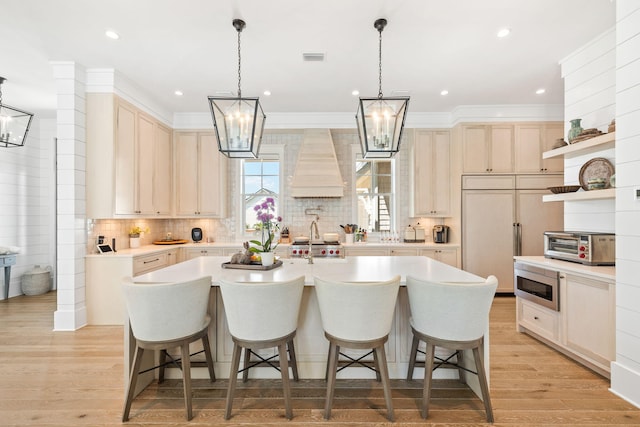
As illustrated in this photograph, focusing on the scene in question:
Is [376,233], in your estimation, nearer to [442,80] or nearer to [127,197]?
[442,80]

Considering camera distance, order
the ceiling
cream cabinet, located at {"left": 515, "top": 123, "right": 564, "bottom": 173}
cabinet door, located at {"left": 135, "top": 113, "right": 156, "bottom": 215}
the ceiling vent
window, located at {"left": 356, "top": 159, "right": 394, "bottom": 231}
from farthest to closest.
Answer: window, located at {"left": 356, "top": 159, "right": 394, "bottom": 231} → cream cabinet, located at {"left": 515, "top": 123, "right": 564, "bottom": 173} → cabinet door, located at {"left": 135, "top": 113, "right": 156, "bottom": 215} → the ceiling vent → the ceiling

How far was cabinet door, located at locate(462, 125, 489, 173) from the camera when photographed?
4680mm

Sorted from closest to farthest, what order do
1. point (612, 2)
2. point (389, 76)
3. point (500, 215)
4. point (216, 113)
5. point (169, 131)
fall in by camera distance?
point (216, 113) < point (612, 2) < point (389, 76) < point (500, 215) < point (169, 131)

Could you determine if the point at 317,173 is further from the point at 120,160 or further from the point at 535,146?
the point at 535,146

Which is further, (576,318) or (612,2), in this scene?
(576,318)

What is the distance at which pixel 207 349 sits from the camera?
2199mm

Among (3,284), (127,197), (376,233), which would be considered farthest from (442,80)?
(3,284)

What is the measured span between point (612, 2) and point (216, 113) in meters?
3.30

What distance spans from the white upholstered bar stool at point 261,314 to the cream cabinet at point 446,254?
133 inches

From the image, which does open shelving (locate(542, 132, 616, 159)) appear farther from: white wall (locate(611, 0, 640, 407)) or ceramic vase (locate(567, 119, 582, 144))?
white wall (locate(611, 0, 640, 407))

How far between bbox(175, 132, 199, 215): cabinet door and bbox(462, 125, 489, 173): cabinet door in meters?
4.43

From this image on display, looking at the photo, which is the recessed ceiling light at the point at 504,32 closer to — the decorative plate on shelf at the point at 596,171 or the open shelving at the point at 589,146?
the open shelving at the point at 589,146

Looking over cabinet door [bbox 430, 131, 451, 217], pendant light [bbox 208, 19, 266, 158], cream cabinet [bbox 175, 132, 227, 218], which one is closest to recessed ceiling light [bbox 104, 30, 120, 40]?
pendant light [bbox 208, 19, 266, 158]

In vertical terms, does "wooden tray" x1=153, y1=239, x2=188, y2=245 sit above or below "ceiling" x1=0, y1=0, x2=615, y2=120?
below
